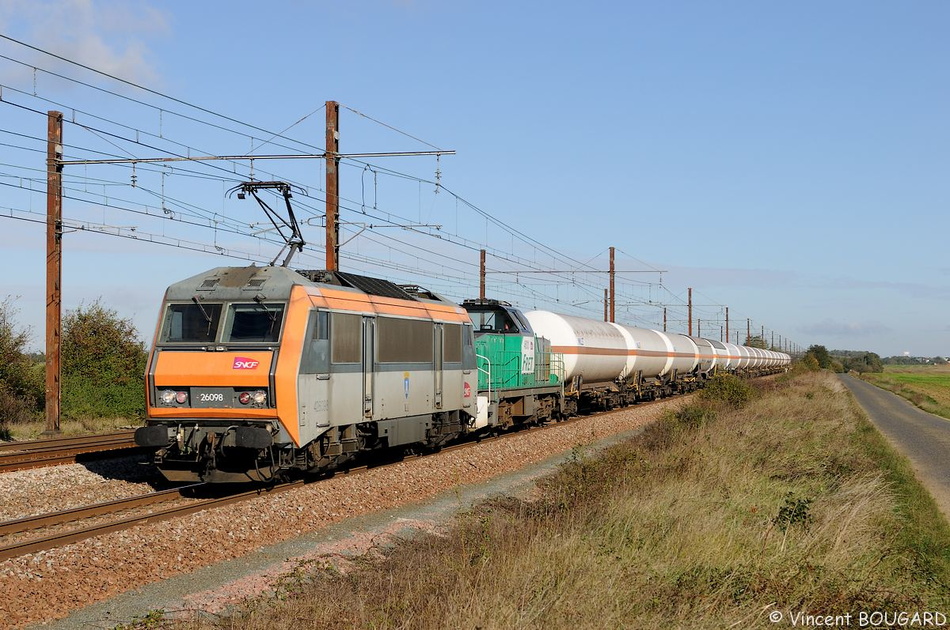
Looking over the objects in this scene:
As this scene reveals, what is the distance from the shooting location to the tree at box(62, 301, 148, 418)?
94.0 ft

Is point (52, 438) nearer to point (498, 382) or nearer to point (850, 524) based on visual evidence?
point (498, 382)

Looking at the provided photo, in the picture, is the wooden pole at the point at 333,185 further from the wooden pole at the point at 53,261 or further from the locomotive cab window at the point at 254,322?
the locomotive cab window at the point at 254,322

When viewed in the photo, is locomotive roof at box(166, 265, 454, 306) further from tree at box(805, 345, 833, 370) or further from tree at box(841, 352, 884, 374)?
tree at box(841, 352, 884, 374)

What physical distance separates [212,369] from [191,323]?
108cm

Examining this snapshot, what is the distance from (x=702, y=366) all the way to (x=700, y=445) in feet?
115

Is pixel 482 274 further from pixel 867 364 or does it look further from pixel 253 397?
pixel 867 364

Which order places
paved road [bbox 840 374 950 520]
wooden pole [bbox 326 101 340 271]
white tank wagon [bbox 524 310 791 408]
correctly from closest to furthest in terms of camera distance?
paved road [bbox 840 374 950 520] → wooden pole [bbox 326 101 340 271] → white tank wagon [bbox 524 310 791 408]

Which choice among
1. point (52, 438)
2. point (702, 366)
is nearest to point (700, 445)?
point (52, 438)

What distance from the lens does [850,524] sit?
10391 millimetres

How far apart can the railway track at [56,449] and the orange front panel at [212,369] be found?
13.8 feet

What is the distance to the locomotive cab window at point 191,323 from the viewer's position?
14.1 meters

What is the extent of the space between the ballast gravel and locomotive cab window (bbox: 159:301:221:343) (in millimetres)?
2666

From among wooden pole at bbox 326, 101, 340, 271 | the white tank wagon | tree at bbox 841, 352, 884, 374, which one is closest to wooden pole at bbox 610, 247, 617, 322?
the white tank wagon

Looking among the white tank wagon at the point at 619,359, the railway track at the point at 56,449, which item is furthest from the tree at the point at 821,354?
the railway track at the point at 56,449
